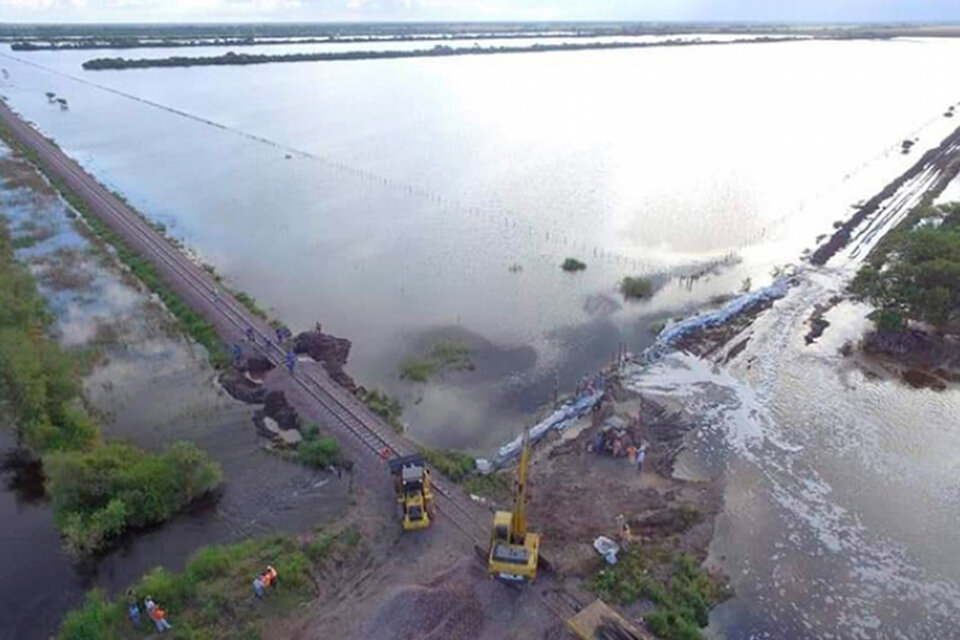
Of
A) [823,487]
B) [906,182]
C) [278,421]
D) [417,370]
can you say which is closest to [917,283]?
[823,487]

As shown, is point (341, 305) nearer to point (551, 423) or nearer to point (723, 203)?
point (551, 423)

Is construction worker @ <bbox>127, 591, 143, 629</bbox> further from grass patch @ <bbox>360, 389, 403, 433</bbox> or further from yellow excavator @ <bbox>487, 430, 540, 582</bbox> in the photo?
grass patch @ <bbox>360, 389, 403, 433</bbox>

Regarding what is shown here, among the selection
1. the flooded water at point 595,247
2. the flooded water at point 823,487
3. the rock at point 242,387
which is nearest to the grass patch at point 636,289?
the flooded water at point 595,247

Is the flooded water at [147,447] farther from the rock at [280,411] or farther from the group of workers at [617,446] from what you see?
the group of workers at [617,446]

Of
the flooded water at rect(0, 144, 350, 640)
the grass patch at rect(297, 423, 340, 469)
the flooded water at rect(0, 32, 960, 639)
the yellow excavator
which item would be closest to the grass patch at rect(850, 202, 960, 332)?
the flooded water at rect(0, 32, 960, 639)

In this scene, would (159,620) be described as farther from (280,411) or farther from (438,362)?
(438,362)

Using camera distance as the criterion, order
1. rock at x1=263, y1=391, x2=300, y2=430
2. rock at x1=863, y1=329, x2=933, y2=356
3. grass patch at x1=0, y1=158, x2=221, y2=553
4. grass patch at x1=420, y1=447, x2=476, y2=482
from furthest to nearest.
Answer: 1. rock at x1=863, y1=329, x2=933, y2=356
2. rock at x1=263, y1=391, x2=300, y2=430
3. grass patch at x1=420, y1=447, x2=476, y2=482
4. grass patch at x1=0, y1=158, x2=221, y2=553
